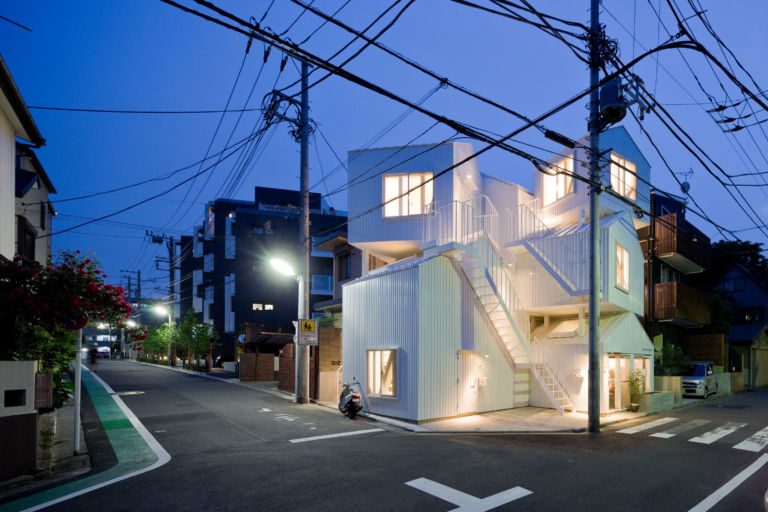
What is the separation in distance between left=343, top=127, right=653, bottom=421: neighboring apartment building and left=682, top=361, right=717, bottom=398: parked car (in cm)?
455

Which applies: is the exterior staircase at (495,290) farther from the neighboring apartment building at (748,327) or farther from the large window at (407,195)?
the neighboring apartment building at (748,327)

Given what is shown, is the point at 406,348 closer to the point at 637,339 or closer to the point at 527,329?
the point at 527,329

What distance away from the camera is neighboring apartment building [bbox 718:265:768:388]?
2977 cm

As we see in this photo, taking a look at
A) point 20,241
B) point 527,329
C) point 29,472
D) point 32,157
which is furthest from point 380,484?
point 32,157

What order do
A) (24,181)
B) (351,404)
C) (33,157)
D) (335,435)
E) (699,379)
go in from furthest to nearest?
1. (699,379)
2. (33,157)
3. (24,181)
4. (351,404)
5. (335,435)

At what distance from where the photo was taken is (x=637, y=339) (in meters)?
18.1

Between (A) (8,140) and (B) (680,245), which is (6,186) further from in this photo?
(B) (680,245)

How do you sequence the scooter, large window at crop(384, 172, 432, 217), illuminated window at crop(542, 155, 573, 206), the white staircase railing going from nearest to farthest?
the scooter → the white staircase railing → large window at crop(384, 172, 432, 217) → illuminated window at crop(542, 155, 573, 206)

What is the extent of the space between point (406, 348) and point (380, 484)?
22.2ft

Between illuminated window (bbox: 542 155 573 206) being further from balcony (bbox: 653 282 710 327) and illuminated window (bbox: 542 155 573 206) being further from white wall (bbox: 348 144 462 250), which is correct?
balcony (bbox: 653 282 710 327)

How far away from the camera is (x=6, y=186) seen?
37.9 ft

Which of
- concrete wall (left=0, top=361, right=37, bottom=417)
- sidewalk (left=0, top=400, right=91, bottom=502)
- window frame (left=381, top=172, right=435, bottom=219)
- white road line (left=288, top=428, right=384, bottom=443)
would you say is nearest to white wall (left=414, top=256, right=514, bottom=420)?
white road line (left=288, top=428, right=384, bottom=443)

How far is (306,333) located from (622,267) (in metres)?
12.4

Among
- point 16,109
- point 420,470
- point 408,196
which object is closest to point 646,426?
point 420,470
